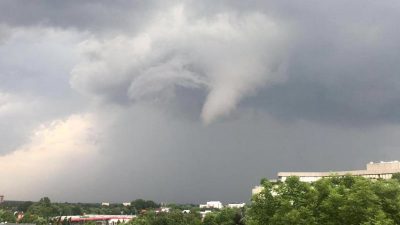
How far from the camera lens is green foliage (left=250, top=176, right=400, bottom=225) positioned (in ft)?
132

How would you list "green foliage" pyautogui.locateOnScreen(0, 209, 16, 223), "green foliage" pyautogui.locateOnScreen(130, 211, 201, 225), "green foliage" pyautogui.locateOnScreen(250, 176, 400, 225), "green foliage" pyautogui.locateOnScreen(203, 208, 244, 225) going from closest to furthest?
"green foliage" pyautogui.locateOnScreen(250, 176, 400, 225) → "green foliage" pyautogui.locateOnScreen(203, 208, 244, 225) → "green foliage" pyautogui.locateOnScreen(130, 211, 201, 225) → "green foliage" pyautogui.locateOnScreen(0, 209, 16, 223)

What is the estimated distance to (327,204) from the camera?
4166 centimetres

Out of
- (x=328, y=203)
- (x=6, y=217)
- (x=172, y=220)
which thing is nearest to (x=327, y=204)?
(x=328, y=203)

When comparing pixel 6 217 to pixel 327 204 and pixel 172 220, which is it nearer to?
pixel 172 220

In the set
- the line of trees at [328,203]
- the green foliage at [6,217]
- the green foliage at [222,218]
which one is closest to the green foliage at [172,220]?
the green foliage at [222,218]

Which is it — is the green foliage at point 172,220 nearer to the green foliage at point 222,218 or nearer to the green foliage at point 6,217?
the green foliage at point 222,218

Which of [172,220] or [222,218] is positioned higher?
[172,220]

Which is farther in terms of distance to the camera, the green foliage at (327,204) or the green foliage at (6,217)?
the green foliage at (6,217)

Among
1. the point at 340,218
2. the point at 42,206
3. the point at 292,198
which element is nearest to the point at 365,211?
the point at 340,218

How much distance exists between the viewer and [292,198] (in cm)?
4759

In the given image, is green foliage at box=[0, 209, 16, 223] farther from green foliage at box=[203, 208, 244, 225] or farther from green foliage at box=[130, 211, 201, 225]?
green foliage at box=[203, 208, 244, 225]

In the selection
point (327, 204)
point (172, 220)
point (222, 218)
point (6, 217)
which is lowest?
point (222, 218)

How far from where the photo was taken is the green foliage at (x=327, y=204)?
40219mm

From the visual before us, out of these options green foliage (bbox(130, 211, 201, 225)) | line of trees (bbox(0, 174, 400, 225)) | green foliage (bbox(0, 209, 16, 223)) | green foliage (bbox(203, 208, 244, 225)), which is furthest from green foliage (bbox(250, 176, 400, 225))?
green foliage (bbox(0, 209, 16, 223))
